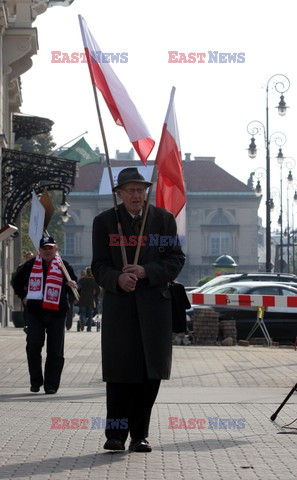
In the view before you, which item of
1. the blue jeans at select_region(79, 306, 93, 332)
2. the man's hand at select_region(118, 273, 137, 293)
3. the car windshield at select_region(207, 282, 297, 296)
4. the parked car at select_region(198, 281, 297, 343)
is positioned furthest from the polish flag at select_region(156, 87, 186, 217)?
the blue jeans at select_region(79, 306, 93, 332)

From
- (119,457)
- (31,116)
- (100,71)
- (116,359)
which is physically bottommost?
(119,457)

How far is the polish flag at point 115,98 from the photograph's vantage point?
35.0ft

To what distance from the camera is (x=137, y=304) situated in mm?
9266

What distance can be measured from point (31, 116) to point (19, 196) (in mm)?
6383

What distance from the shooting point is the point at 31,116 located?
45062mm

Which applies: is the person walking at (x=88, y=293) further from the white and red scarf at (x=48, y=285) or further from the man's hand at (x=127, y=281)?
the man's hand at (x=127, y=281)

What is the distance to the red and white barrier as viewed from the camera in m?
26.5

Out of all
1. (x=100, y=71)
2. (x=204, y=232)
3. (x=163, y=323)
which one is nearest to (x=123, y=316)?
(x=163, y=323)

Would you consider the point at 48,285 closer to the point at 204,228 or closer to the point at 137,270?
the point at 137,270

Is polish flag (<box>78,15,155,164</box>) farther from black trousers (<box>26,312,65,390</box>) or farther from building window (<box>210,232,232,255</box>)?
building window (<box>210,232,232,255</box>)

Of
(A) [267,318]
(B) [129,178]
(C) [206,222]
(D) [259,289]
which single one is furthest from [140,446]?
(C) [206,222]

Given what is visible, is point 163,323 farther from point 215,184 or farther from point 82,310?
point 215,184

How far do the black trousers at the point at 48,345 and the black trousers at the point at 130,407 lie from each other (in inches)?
199

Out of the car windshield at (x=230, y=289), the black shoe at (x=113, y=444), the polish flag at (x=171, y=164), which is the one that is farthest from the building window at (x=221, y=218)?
the black shoe at (x=113, y=444)
